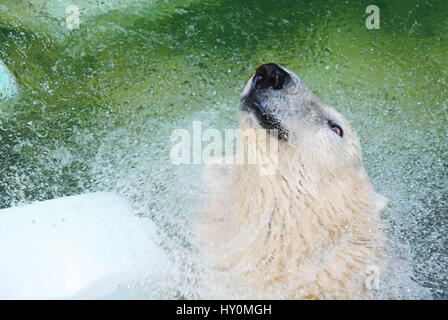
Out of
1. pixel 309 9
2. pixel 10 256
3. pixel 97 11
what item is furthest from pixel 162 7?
pixel 10 256

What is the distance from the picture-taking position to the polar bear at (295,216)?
2287 mm

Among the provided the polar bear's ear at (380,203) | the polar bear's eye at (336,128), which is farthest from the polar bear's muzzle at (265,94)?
the polar bear's ear at (380,203)

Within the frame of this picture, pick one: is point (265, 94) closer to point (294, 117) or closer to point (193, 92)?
point (294, 117)

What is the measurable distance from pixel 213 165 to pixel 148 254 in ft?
1.84

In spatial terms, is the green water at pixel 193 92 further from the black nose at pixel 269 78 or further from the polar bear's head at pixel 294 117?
the black nose at pixel 269 78

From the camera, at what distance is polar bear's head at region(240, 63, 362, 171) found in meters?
2.22

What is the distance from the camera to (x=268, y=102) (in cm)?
222

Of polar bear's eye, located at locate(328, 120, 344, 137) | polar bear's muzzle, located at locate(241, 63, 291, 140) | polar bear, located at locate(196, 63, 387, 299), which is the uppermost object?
polar bear's muzzle, located at locate(241, 63, 291, 140)

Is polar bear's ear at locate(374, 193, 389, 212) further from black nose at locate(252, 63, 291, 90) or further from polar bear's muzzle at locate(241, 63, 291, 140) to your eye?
black nose at locate(252, 63, 291, 90)

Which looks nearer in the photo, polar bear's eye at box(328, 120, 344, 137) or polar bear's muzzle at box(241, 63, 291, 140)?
polar bear's muzzle at box(241, 63, 291, 140)

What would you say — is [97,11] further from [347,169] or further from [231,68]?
[347,169]

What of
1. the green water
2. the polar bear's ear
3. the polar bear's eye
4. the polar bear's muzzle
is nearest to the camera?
the polar bear's muzzle

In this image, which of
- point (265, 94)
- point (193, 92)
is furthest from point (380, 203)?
point (193, 92)

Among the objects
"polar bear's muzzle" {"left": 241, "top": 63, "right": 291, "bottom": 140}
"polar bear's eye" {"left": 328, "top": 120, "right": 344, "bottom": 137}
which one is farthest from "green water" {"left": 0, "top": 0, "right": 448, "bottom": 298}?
"polar bear's muzzle" {"left": 241, "top": 63, "right": 291, "bottom": 140}
